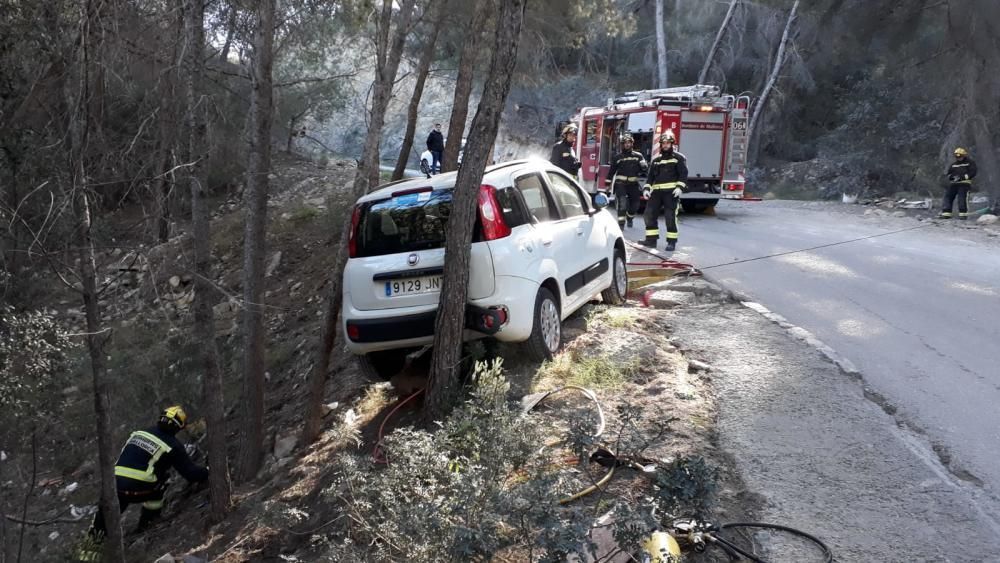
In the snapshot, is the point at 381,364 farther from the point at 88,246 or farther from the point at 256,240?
the point at 88,246

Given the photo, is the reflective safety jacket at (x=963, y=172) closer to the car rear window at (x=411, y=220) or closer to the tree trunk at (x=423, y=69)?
the tree trunk at (x=423, y=69)

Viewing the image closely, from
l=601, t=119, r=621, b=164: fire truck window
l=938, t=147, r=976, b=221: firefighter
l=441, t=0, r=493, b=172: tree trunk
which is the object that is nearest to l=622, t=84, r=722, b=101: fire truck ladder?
l=601, t=119, r=621, b=164: fire truck window

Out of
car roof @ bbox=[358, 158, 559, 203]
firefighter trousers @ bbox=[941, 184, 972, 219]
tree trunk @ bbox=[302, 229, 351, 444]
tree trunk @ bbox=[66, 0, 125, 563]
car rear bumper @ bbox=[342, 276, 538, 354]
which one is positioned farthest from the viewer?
firefighter trousers @ bbox=[941, 184, 972, 219]

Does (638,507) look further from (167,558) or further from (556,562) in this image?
(167,558)

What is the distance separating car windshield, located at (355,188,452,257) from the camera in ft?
20.9

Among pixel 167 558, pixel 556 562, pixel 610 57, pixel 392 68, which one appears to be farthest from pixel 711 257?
pixel 610 57

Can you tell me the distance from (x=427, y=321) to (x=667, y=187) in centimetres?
669

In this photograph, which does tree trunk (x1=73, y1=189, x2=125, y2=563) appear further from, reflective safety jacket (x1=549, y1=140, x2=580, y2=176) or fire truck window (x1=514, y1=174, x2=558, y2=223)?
reflective safety jacket (x1=549, y1=140, x2=580, y2=176)

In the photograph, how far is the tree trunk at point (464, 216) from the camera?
5.54 metres

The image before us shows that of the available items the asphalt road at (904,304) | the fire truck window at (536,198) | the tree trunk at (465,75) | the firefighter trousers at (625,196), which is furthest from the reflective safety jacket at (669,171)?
the fire truck window at (536,198)

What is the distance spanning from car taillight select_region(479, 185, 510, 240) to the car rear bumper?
354mm

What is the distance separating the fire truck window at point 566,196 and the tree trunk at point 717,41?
25829 mm

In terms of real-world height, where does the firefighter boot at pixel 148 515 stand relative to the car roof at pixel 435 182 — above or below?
below

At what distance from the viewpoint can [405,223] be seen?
21.2 ft
